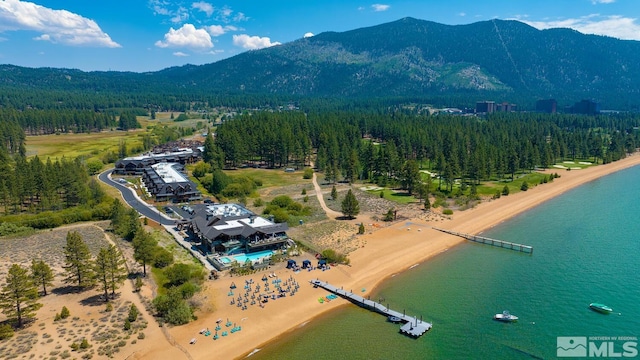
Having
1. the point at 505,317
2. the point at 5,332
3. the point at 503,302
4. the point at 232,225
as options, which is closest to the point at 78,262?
the point at 5,332

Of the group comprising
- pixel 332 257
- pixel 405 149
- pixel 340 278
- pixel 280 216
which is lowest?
pixel 340 278

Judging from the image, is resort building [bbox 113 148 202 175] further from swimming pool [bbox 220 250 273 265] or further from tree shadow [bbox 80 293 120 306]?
tree shadow [bbox 80 293 120 306]

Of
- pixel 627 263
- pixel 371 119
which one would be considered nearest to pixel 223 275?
pixel 627 263

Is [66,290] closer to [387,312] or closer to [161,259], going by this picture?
[161,259]

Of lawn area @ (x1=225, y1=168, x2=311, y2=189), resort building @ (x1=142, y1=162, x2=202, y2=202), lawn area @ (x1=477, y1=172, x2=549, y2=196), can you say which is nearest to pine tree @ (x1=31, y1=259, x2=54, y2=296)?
resort building @ (x1=142, y1=162, x2=202, y2=202)

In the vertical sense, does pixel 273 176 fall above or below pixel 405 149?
below

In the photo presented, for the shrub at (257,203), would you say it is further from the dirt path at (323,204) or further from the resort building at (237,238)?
the resort building at (237,238)

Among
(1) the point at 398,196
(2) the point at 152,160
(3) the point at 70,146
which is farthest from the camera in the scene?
(3) the point at 70,146
